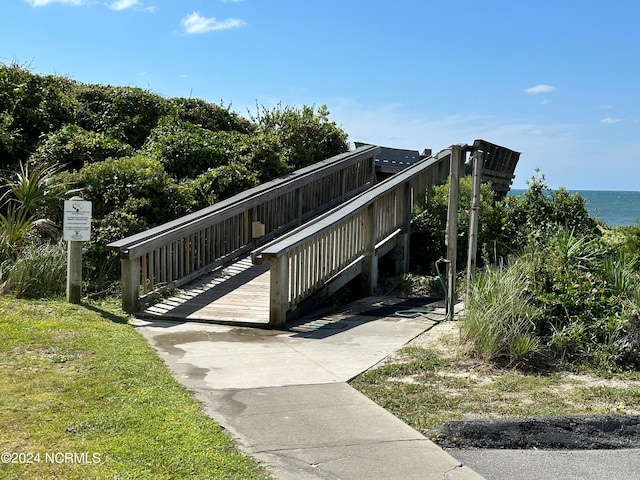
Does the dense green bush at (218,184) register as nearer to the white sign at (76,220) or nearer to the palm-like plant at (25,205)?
the palm-like plant at (25,205)

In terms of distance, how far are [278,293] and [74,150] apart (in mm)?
6931

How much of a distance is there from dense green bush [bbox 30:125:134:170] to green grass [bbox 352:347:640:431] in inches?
347

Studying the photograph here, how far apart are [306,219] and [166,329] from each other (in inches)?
247

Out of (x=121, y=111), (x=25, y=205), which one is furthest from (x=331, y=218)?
(x=121, y=111)

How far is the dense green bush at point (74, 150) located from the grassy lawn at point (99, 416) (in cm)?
649

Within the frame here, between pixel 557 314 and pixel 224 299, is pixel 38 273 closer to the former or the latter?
pixel 224 299

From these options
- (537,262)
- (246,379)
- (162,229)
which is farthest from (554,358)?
(162,229)

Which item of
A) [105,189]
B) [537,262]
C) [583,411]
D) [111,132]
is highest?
[111,132]

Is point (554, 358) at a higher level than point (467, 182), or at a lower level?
lower

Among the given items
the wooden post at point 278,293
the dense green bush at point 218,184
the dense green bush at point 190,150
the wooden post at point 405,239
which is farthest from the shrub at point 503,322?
the dense green bush at point 190,150

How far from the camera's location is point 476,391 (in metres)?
5.56

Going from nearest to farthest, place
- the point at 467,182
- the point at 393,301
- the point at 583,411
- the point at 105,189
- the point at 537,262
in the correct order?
the point at 583,411 < the point at 537,262 < the point at 393,301 < the point at 105,189 < the point at 467,182

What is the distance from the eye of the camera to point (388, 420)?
471 centimetres

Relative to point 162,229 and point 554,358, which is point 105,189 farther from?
point 554,358
